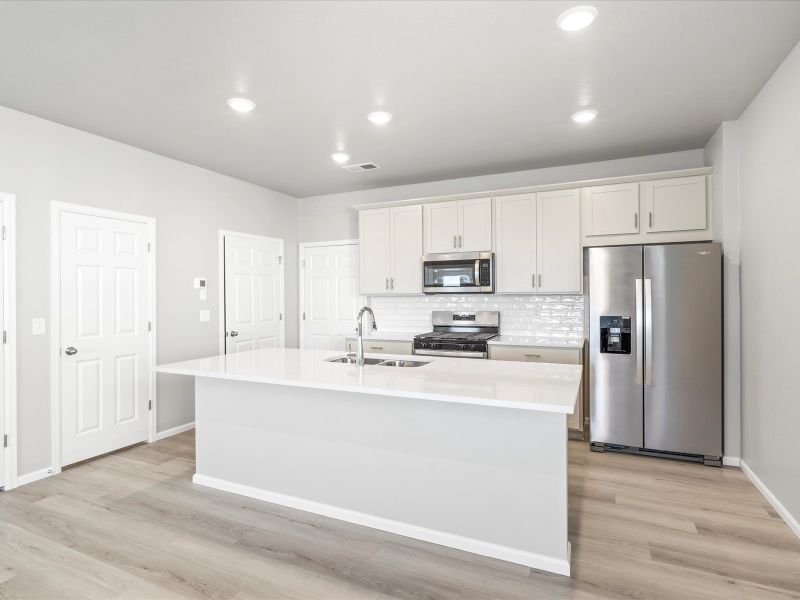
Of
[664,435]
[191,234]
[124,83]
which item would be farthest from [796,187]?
[191,234]

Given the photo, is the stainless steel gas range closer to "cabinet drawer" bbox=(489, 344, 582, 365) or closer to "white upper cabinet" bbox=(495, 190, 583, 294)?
"cabinet drawer" bbox=(489, 344, 582, 365)

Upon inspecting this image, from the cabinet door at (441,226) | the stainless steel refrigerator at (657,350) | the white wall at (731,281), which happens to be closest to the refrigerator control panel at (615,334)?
the stainless steel refrigerator at (657,350)

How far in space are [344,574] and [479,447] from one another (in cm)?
89

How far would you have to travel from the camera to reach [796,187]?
252 cm

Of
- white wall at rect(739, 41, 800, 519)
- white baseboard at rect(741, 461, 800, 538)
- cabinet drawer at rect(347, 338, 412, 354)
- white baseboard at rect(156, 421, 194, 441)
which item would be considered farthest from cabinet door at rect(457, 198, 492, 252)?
white baseboard at rect(156, 421, 194, 441)

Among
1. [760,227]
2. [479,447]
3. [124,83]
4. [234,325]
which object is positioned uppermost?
[124,83]

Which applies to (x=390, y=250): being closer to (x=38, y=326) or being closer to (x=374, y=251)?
(x=374, y=251)

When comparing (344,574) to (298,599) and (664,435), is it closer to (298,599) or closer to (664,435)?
(298,599)

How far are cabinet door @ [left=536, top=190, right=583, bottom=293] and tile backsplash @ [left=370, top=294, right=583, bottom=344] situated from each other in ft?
1.14

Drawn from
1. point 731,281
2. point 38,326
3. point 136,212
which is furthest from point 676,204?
point 38,326

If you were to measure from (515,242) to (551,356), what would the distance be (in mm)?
1172

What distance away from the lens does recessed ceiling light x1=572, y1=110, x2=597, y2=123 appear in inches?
129

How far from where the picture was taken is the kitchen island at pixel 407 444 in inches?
86.9

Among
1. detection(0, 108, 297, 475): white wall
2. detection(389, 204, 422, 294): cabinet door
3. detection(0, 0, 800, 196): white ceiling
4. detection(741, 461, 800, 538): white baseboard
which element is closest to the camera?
detection(0, 0, 800, 196): white ceiling
